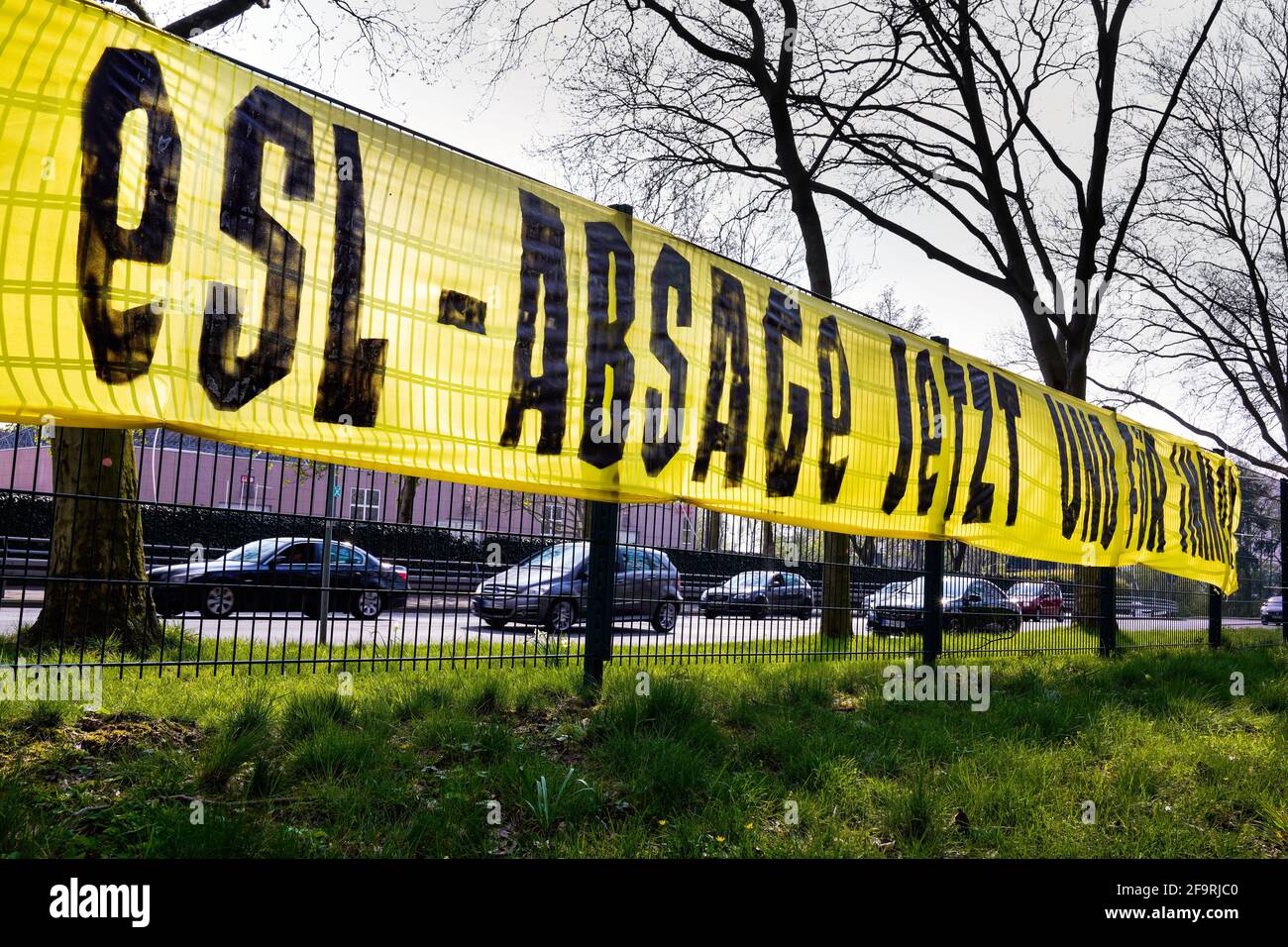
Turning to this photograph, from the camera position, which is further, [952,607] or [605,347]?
[952,607]

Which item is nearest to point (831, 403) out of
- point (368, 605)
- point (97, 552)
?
point (368, 605)

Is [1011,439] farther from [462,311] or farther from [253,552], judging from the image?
[253,552]

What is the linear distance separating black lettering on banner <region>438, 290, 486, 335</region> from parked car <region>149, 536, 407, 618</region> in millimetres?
1433

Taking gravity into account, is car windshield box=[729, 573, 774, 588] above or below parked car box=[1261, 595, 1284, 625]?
above

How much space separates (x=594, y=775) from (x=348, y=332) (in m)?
2.31

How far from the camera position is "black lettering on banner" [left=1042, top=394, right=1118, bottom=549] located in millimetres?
9430

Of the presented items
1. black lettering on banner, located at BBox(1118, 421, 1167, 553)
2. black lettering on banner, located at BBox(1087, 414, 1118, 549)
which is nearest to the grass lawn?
black lettering on banner, located at BBox(1087, 414, 1118, 549)

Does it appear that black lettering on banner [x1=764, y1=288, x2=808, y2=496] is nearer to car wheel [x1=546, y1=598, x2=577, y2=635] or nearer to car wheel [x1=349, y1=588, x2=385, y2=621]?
car wheel [x1=546, y1=598, x2=577, y2=635]

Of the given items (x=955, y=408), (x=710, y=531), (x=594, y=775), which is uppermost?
(x=955, y=408)

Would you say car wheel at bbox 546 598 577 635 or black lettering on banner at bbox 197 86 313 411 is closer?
black lettering on banner at bbox 197 86 313 411

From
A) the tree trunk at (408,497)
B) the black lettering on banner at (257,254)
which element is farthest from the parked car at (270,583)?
the black lettering on banner at (257,254)

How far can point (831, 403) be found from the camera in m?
6.84

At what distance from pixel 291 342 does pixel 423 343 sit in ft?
2.14
